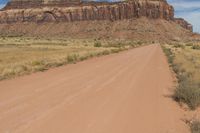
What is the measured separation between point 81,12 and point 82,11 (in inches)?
33.5

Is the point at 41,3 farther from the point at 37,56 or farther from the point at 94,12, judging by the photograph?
the point at 37,56

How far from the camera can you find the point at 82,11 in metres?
174

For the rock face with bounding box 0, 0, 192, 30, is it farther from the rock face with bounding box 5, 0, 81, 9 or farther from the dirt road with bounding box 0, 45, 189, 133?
the dirt road with bounding box 0, 45, 189, 133

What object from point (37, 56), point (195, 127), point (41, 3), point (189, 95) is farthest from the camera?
point (41, 3)

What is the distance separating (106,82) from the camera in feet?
56.4

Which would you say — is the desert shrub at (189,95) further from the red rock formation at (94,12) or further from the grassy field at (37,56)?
the red rock formation at (94,12)

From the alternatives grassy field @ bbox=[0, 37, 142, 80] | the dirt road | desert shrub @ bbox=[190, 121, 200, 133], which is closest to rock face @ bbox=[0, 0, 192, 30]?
grassy field @ bbox=[0, 37, 142, 80]

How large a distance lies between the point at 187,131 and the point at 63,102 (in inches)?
172

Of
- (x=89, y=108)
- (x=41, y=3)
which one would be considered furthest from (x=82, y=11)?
(x=89, y=108)

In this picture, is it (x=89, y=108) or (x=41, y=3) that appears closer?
(x=89, y=108)

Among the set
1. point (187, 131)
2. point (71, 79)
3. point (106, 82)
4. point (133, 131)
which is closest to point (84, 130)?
point (133, 131)

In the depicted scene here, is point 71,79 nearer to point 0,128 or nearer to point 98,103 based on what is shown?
point 98,103

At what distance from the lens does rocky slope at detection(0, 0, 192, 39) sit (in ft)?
541

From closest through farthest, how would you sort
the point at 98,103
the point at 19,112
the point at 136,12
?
the point at 19,112, the point at 98,103, the point at 136,12
